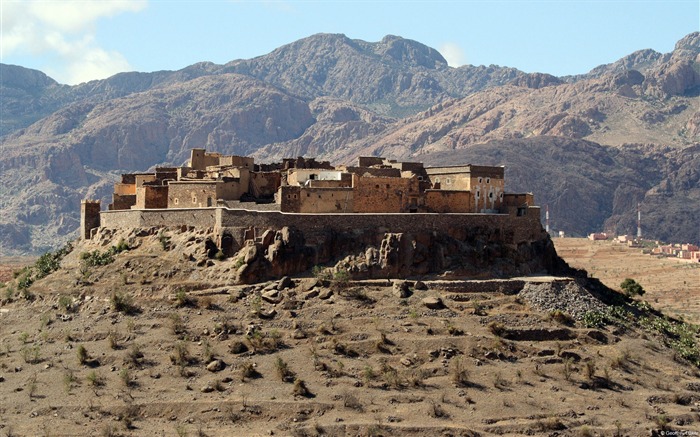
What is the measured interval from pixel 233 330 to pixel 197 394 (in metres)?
4.92

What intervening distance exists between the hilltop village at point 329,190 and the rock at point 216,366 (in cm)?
1167

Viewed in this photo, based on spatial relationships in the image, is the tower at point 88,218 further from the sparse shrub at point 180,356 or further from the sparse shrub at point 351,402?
the sparse shrub at point 351,402

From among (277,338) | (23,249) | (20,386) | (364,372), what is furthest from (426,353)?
(23,249)

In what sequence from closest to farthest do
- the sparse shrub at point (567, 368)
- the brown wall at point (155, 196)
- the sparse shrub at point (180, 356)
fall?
the sparse shrub at point (180, 356) < the sparse shrub at point (567, 368) < the brown wall at point (155, 196)

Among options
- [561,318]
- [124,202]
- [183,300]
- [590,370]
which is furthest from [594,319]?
[124,202]

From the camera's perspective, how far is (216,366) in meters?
39.8

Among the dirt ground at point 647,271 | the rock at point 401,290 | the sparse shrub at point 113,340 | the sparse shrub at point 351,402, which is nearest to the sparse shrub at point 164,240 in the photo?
the sparse shrub at point 113,340

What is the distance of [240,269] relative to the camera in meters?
46.6

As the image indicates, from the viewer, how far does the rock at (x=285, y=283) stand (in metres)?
45.9

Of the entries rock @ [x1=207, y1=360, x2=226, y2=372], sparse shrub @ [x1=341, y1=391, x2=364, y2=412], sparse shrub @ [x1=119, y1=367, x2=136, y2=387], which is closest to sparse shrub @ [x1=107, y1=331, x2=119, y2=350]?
sparse shrub @ [x1=119, y1=367, x2=136, y2=387]

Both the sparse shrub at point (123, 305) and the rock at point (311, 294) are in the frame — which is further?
the rock at point (311, 294)

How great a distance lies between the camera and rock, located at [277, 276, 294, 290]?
1807 inches

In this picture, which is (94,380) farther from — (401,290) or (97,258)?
(401,290)

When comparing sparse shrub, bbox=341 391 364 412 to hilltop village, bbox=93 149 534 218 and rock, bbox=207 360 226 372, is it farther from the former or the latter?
hilltop village, bbox=93 149 534 218
